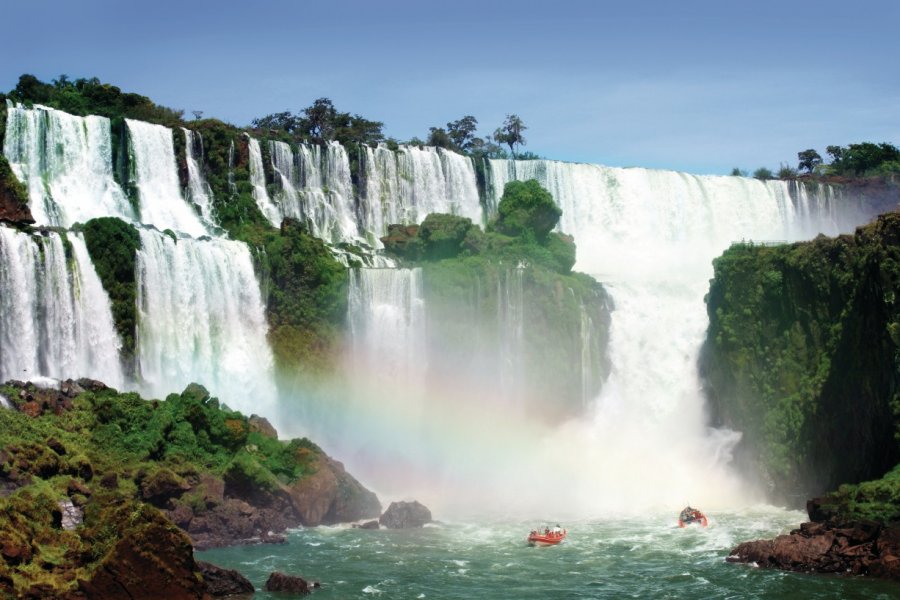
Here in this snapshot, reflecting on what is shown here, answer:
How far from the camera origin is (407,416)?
167 feet

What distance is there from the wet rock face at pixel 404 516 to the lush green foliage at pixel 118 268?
38.0ft

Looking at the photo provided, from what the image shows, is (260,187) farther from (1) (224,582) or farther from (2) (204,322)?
(1) (224,582)

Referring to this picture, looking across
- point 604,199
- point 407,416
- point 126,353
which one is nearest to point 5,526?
point 126,353

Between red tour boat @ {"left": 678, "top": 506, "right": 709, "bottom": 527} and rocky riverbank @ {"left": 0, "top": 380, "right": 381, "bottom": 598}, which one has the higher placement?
rocky riverbank @ {"left": 0, "top": 380, "right": 381, "bottom": 598}

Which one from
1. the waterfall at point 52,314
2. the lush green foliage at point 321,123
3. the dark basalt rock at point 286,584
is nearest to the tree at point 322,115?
the lush green foliage at point 321,123

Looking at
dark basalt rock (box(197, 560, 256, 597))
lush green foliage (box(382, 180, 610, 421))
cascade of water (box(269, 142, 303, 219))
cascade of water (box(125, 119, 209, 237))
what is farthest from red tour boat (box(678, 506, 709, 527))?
cascade of water (box(269, 142, 303, 219))

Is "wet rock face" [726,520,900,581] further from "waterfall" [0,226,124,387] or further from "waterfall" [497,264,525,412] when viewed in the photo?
"waterfall" [0,226,124,387]

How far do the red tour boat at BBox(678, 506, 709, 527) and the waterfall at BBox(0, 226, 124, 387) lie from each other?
777 inches

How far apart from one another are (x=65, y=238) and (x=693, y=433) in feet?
80.7

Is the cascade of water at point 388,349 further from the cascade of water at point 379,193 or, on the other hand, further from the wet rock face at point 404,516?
the cascade of water at point 379,193

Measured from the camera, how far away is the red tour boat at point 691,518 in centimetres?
3931

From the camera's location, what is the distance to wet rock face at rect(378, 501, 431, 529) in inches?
1550

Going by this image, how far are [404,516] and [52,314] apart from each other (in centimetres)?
1379

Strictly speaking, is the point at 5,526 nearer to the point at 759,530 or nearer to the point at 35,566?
the point at 35,566
